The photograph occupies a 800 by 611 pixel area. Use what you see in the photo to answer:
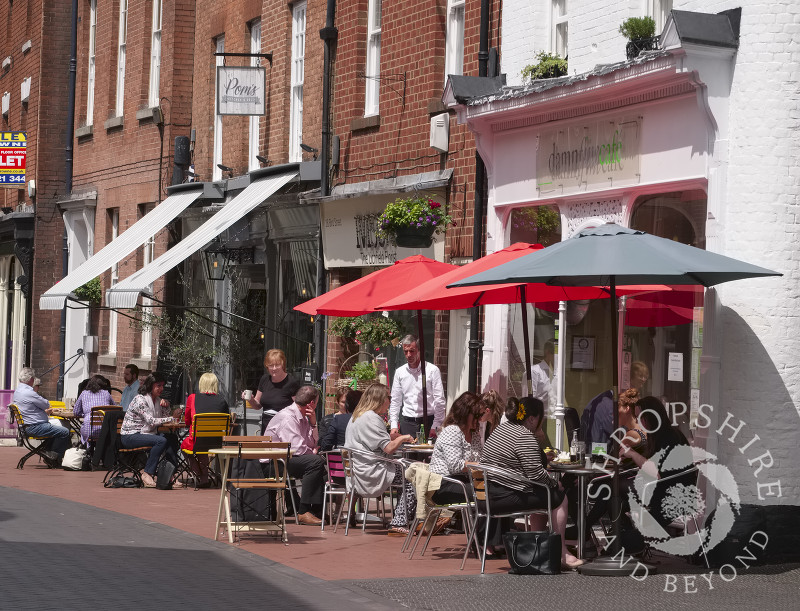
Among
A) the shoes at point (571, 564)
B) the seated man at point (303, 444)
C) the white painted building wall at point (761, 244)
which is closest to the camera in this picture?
the shoes at point (571, 564)

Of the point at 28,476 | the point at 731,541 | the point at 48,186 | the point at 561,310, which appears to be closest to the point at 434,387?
the point at 561,310

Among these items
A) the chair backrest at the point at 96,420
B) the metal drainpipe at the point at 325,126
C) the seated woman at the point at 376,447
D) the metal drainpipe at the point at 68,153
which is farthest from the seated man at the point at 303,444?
the metal drainpipe at the point at 68,153

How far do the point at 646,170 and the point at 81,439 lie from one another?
10.3 metres

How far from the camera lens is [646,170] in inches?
492

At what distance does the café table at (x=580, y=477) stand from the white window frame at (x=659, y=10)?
434 cm

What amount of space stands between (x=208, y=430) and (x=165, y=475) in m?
0.84

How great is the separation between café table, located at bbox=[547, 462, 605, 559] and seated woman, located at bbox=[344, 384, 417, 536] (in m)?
2.09

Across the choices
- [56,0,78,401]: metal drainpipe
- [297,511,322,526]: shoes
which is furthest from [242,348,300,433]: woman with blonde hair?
[56,0,78,401]: metal drainpipe

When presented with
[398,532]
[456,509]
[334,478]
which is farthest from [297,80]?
[456,509]

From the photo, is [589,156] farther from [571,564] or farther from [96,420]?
[96,420]

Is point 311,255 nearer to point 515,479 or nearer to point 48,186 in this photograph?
point 515,479

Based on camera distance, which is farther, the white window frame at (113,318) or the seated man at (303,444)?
the white window frame at (113,318)

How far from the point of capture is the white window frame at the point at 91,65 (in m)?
28.6

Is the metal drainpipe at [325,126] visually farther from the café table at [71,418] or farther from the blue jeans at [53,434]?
the blue jeans at [53,434]
